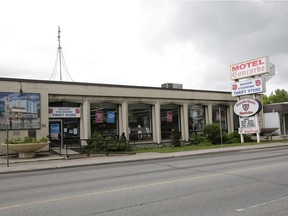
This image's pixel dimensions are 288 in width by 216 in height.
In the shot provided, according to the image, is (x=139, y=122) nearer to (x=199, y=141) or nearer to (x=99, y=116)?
(x=99, y=116)

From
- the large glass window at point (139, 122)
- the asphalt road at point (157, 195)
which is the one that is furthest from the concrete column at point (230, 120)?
the asphalt road at point (157, 195)

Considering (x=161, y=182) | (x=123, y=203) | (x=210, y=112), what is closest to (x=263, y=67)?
(x=210, y=112)

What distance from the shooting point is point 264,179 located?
10.5m

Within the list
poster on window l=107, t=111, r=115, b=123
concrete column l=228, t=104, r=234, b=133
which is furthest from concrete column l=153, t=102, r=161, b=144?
concrete column l=228, t=104, r=234, b=133

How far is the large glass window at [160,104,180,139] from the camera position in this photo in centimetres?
3272

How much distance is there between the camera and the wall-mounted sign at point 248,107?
1233 inches

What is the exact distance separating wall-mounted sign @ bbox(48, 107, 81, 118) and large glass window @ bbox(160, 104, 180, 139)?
8737 mm

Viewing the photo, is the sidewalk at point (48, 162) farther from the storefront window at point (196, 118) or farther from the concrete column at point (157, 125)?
the storefront window at point (196, 118)

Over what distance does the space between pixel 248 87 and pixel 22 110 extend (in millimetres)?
19764

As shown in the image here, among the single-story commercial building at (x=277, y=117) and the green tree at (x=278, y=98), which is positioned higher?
the green tree at (x=278, y=98)

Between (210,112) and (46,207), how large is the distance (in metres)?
29.7

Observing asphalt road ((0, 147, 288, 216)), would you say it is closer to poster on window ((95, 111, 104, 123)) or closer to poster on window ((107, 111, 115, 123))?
poster on window ((95, 111, 104, 123))

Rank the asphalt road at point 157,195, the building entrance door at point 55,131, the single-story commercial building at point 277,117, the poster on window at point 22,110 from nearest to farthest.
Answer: the asphalt road at point 157,195 < the poster on window at point 22,110 < the building entrance door at point 55,131 < the single-story commercial building at point 277,117

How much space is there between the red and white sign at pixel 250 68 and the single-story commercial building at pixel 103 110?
3.96 metres
